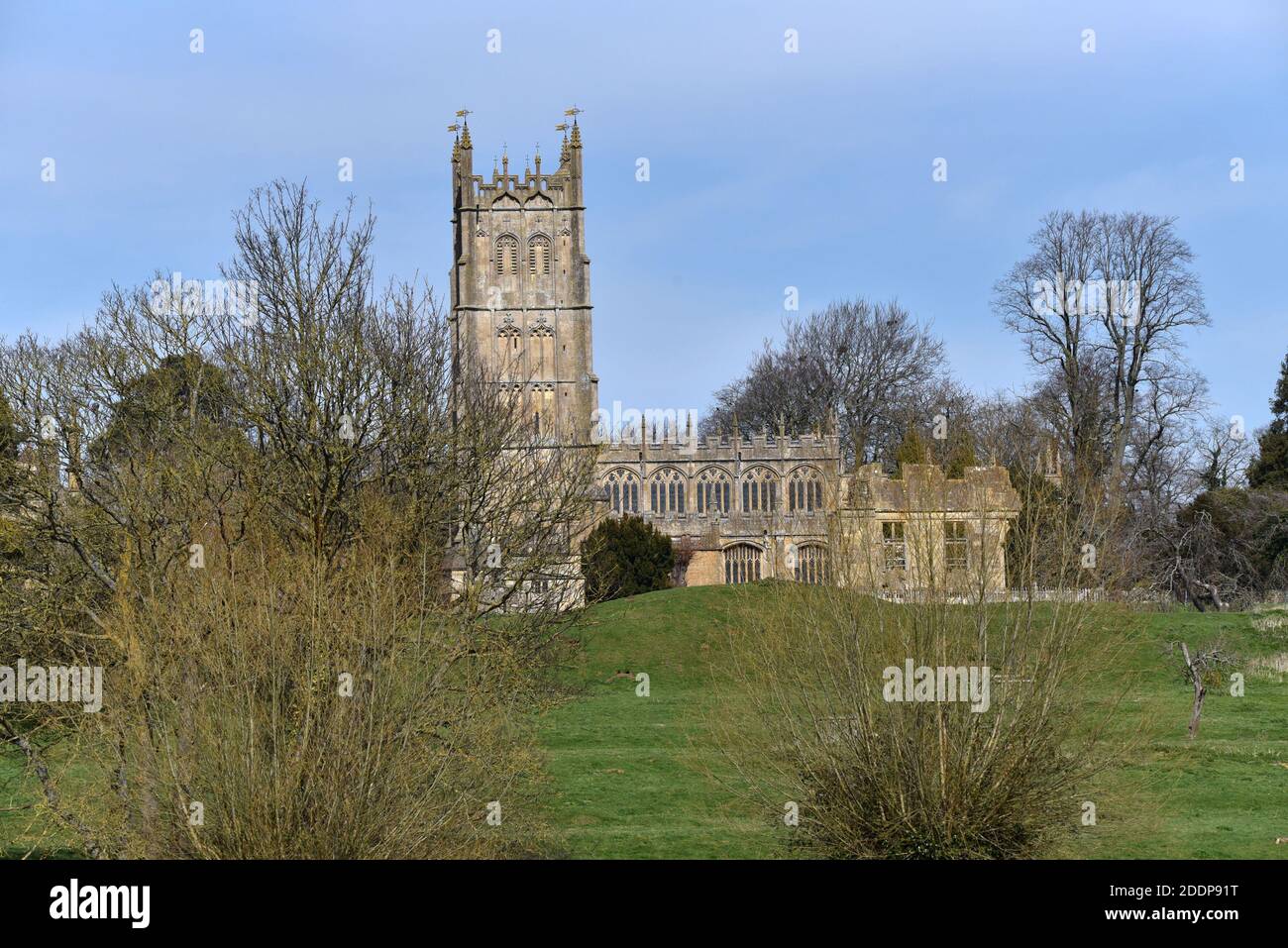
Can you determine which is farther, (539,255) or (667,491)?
(539,255)

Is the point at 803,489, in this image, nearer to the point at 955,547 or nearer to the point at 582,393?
the point at 582,393

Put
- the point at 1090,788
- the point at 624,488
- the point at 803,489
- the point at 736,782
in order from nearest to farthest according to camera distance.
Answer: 1. the point at 1090,788
2. the point at 736,782
3. the point at 624,488
4. the point at 803,489


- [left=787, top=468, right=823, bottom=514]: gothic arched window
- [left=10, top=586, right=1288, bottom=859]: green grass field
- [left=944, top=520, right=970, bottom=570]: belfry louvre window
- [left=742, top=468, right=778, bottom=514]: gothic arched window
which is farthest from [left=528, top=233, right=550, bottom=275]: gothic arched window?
[left=944, top=520, right=970, bottom=570]: belfry louvre window

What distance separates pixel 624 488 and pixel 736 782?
40.5 meters

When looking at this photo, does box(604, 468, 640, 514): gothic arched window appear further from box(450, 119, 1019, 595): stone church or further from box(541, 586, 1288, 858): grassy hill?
box(541, 586, 1288, 858): grassy hill

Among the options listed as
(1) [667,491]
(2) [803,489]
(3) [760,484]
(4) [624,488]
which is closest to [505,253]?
(4) [624,488]

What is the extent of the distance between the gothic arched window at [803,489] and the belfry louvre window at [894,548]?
42921 mm

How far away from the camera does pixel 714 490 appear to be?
58625 mm

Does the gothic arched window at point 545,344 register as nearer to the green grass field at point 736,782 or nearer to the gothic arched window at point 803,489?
the gothic arched window at point 803,489

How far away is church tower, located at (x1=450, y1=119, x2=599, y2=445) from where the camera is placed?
204ft

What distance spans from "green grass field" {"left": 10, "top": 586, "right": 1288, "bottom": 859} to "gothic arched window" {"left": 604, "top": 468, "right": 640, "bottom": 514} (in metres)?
25.3

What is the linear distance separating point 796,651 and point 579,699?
14.5 metres

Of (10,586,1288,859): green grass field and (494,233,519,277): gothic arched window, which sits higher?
(494,233,519,277): gothic arched window

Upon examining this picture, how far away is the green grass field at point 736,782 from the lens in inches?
603
